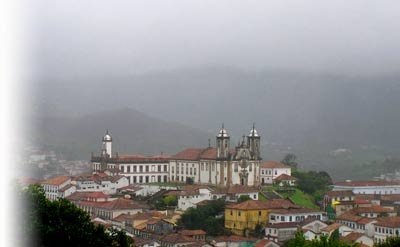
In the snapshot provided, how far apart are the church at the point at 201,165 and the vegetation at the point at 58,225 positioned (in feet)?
101

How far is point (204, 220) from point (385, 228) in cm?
865

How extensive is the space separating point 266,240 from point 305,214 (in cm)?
584

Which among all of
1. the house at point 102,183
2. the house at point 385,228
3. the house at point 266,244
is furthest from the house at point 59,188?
the house at point 385,228

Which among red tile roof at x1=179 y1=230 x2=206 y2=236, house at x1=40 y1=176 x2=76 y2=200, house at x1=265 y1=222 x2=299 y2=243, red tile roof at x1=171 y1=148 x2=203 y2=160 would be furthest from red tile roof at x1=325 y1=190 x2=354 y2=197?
house at x1=40 y1=176 x2=76 y2=200

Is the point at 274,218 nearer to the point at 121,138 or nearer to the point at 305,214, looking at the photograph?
the point at 305,214

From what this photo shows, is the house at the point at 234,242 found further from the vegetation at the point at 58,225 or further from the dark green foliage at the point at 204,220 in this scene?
the vegetation at the point at 58,225

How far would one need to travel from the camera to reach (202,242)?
3575 cm

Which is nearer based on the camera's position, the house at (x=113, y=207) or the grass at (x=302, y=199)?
the house at (x=113, y=207)

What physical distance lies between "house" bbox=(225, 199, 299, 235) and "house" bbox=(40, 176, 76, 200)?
12401 millimetres

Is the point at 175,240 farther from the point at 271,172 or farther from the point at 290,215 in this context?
the point at 271,172

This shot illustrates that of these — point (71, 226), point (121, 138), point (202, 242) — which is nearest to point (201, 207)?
point (202, 242)

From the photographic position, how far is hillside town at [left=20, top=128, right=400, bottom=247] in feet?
126

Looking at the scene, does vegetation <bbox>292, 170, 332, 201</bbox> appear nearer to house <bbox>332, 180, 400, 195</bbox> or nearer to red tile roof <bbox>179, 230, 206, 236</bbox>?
house <bbox>332, 180, 400, 195</bbox>

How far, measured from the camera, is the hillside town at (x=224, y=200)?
3831 cm
